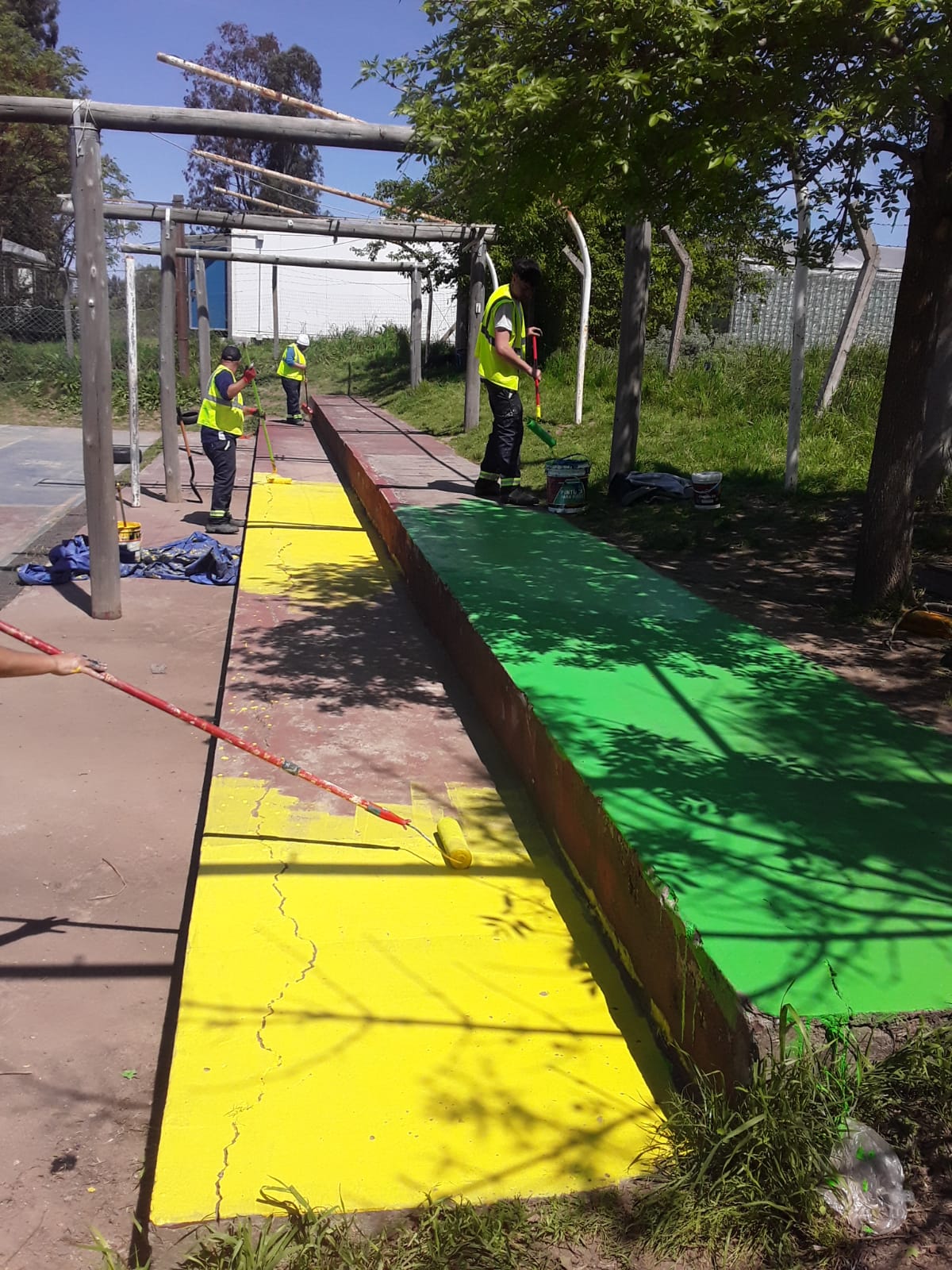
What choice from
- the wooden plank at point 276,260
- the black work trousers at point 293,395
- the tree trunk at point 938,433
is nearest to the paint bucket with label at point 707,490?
the tree trunk at point 938,433

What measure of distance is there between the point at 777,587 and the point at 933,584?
91 cm

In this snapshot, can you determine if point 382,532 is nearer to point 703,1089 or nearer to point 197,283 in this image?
point 703,1089

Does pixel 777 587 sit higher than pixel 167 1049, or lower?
higher

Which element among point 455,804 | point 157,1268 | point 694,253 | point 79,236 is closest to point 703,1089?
point 157,1268

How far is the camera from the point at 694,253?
763 inches

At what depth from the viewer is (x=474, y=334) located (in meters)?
15.1

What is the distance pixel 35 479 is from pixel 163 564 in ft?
18.1

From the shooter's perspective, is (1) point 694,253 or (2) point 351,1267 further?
(1) point 694,253

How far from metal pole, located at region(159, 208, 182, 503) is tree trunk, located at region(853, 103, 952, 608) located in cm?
775

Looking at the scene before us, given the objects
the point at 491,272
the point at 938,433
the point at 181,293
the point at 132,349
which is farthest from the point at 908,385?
the point at 181,293

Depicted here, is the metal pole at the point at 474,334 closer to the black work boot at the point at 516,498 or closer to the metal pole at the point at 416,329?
the black work boot at the point at 516,498

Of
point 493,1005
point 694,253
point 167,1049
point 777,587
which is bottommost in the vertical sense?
point 167,1049

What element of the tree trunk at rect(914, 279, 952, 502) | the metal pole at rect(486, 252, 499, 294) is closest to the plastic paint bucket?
the tree trunk at rect(914, 279, 952, 502)

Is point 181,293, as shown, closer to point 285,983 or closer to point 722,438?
point 722,438
